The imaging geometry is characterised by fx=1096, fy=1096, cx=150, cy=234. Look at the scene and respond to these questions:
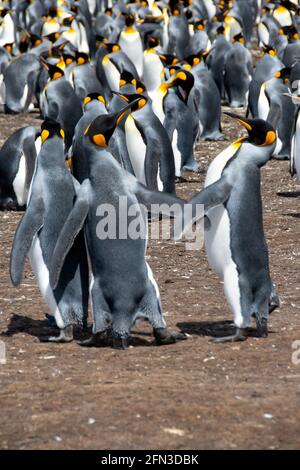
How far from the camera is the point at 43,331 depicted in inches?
236

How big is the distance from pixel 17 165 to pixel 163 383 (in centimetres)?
485

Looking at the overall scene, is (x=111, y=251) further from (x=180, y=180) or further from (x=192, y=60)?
(x=192, y=60)

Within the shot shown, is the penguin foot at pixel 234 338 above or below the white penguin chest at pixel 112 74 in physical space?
above

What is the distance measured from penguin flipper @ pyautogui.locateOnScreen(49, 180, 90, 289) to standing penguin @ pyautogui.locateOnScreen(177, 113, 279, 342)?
634mm

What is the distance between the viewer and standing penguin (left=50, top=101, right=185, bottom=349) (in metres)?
5.43

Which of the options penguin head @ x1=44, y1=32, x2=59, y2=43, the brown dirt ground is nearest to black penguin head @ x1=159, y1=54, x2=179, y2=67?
penguin head @ x1=44, y1=32, x2=59, y2=43

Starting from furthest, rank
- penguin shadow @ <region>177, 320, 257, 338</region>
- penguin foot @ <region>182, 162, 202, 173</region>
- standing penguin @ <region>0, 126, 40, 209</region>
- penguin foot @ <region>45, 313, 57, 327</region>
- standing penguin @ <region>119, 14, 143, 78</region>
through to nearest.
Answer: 1. standing penguin @ <region>119, 14, 143, 78</region>
2. penguin foot @ <region>182, 162, 202, 173</region>
3. standing penguin @ <region>0, 126, 40, 209</region>
4. penguin foot @ <region>45, 313, 57, 327</region>
5. penguin shadow @ <region>177, 320, 257, 338</region>

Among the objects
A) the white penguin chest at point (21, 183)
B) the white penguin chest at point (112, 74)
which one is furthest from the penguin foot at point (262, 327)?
the white penguin chest at point (112, 74)

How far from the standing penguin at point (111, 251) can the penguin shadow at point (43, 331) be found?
0.58 feet

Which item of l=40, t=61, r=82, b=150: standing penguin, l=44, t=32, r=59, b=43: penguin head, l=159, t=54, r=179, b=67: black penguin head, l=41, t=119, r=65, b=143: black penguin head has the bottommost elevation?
l=44, t=32, r=59, b=43: penguin head

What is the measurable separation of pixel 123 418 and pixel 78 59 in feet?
35.0

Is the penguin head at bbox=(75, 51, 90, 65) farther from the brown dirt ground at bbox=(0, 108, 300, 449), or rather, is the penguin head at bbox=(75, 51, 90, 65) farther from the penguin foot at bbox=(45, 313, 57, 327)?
the penguin foot at bbox=(45, 313, 57, 327)

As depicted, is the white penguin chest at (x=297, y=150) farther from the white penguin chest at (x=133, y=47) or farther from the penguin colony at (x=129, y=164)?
the white penguin chest at (x=133, y=47)

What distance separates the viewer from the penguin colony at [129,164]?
18.0 feet
